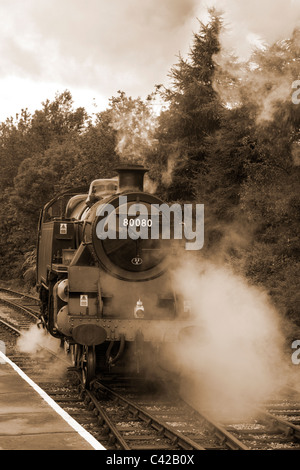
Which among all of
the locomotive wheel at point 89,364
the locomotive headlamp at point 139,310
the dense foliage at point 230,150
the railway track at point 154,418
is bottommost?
the railway track at point 154,418

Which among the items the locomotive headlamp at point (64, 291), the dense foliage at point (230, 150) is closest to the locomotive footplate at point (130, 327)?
the locomotive headlamp at point (64, 291)

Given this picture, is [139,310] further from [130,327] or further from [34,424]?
[34,424]

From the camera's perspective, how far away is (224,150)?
59.9ft

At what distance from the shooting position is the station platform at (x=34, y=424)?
668cm

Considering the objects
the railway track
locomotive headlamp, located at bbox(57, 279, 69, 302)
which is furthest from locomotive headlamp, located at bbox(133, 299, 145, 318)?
the railway track

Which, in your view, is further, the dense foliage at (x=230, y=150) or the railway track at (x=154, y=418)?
the dense foliage at (x=230, y=150)

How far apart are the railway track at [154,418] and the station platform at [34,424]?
0.49 meters

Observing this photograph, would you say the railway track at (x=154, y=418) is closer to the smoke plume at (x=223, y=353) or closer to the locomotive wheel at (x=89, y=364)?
the locomotive wheel at (x=89, y=364)

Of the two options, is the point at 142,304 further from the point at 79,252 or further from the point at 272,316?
the point at 272,316

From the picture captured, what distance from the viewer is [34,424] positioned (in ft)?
24.9

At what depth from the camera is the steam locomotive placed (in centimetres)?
976

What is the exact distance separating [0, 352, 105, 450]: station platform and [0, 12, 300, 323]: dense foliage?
21.7 ft

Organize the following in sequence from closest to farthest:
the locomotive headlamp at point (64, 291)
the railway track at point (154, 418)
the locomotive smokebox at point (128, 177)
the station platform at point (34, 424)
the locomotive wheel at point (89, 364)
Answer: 1. the station platform at point (34, 424)
2. the railway track at point (154, 418)
3. the locomotive wheel at point (89, 364)
4. the locomotive headlamp at point (64, 291)
5. the locomotive smokebox at point (128, 177)

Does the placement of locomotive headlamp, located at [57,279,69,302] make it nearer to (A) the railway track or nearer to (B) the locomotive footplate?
(B) the locomotive footplate
